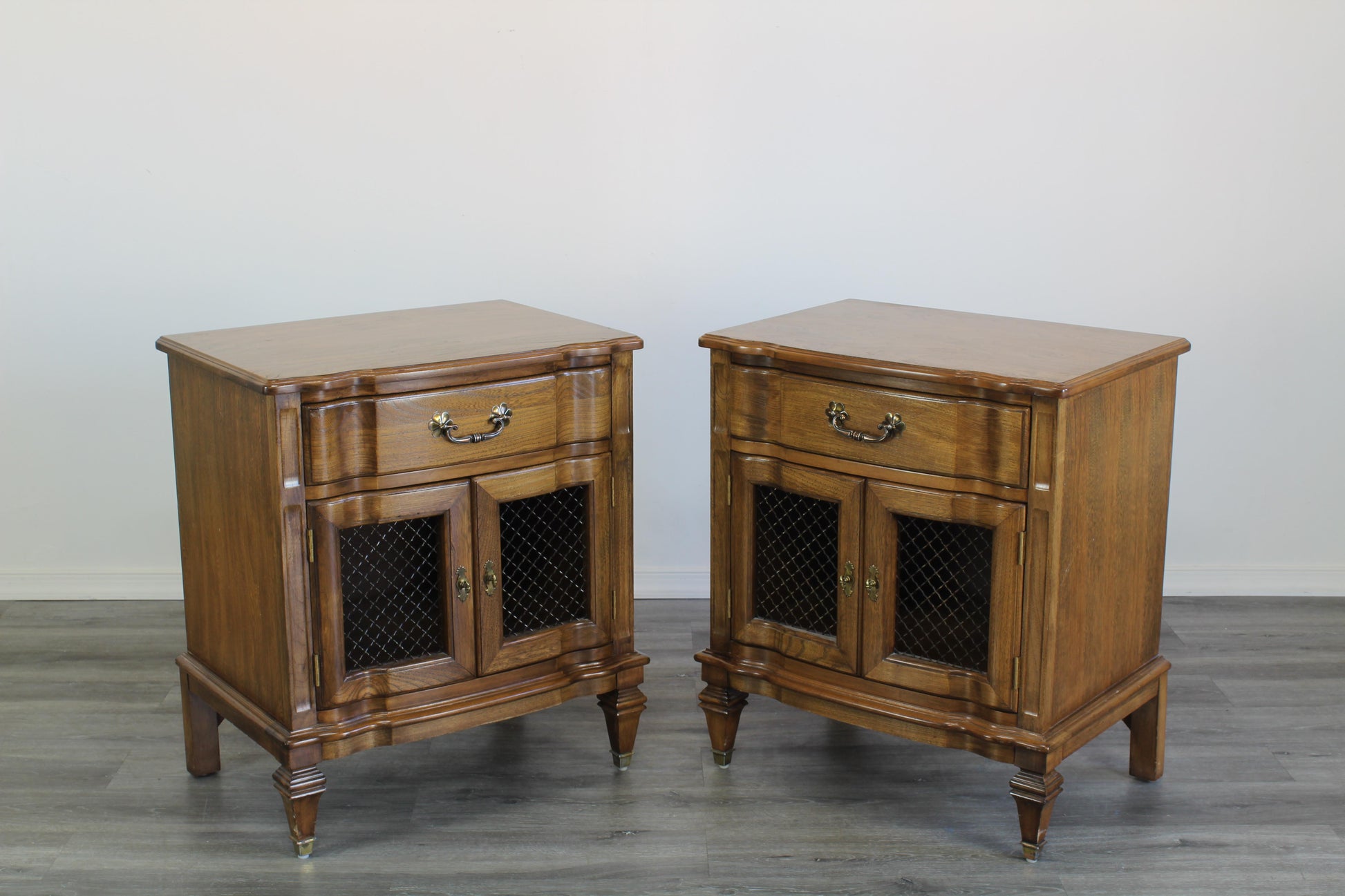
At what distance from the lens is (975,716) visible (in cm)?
200

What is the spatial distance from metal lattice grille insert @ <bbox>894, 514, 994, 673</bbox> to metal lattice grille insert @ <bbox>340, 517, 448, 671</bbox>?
68cm

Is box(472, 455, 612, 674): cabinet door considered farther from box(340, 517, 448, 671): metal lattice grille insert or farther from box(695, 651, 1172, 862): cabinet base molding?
box(695, 651, 1172, 862): cabinet base molding

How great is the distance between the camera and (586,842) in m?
2.06

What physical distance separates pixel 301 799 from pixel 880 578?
0.89 meters

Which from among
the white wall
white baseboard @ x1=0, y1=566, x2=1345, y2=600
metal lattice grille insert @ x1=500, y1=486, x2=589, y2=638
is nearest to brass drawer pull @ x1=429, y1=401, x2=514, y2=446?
metal lattice grille insert @ x1=500, y1=486, x2=589, y2=638

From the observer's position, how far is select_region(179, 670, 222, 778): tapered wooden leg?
2.22 m

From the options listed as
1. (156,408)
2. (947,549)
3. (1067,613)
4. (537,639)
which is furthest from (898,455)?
(156,408)

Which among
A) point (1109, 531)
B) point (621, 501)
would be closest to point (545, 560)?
point (621, 501)

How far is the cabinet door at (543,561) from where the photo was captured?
2.06 m

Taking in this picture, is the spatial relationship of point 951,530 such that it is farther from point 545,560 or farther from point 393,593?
point 393,593

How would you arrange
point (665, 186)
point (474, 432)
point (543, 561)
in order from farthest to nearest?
1. point (665, 186)
2. point (543, 561)
3. point (474, 432)

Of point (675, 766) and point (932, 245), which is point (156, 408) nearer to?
point (675, 766)

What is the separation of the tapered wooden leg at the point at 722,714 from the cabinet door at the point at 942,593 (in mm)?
283

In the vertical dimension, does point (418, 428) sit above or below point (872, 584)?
above
